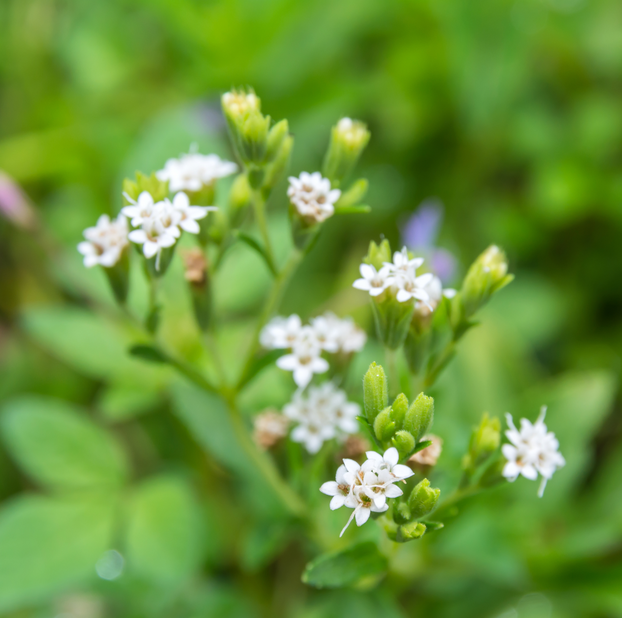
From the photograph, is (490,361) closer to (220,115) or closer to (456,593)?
(456,593)

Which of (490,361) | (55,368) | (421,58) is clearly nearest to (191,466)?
(55,368)

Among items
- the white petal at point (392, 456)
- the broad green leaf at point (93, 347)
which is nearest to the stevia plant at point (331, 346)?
the white petal at point (392, 456)

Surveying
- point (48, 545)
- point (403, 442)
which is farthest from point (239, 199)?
point (48, 545)

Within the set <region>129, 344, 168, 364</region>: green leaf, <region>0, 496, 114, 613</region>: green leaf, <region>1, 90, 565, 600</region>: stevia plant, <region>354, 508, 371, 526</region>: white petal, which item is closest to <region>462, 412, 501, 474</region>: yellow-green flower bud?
<region>1, 90, 565, 600</region>: stevia plant

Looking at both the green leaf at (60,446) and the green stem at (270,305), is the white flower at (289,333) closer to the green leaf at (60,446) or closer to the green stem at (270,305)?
the green stem at (270,305)

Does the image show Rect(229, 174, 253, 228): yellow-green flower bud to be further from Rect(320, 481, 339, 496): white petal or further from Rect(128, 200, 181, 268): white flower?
Rect(320, 481, 339, 496): white petal
